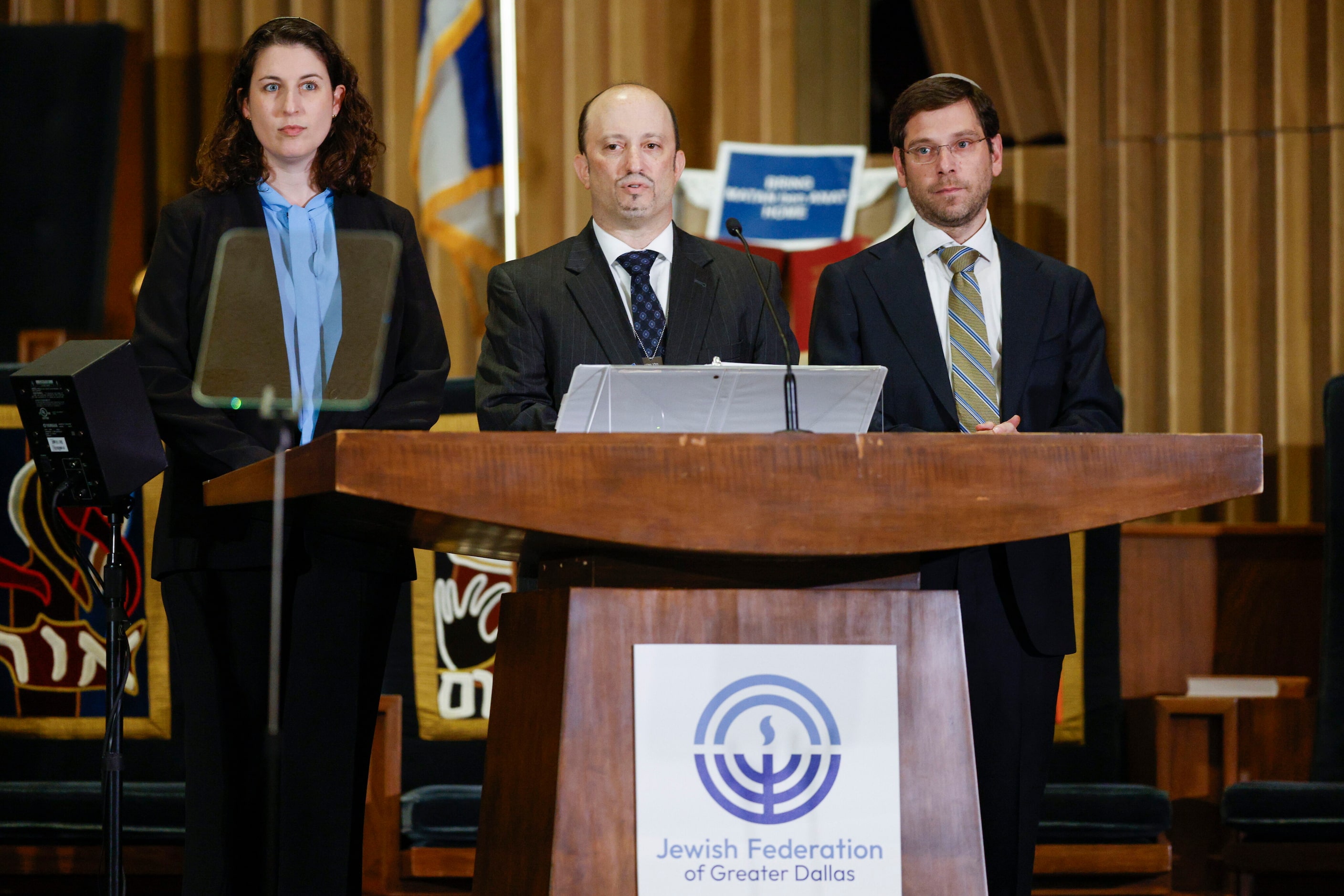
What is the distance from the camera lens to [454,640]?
3326mm

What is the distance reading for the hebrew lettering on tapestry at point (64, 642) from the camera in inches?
128

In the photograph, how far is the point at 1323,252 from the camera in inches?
167

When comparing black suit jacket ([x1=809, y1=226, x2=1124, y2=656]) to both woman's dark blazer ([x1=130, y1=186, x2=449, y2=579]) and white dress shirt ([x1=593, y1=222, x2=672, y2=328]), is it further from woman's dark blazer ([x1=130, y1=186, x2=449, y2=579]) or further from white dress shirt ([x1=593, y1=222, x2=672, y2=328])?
woman's dark blazer ([x1=130, y1=186, x2=449, y2=579])

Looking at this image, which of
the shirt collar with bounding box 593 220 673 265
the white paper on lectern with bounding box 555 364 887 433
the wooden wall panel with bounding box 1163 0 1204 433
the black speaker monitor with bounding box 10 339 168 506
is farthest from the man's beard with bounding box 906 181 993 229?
the wooden wall panel with bounding box 1163 0 1204 433

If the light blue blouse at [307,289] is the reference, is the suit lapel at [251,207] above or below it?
above

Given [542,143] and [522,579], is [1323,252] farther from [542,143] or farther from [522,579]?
[522,579]

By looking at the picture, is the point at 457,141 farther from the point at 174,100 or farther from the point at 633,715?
the point at 633,715

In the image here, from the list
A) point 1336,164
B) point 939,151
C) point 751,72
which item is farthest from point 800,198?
point 939,151

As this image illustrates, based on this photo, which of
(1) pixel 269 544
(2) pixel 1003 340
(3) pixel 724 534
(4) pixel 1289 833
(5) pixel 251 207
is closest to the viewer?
(3) pixel 724 534

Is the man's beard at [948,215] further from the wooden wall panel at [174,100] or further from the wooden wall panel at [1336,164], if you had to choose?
the wooden wall panel at [174,100]

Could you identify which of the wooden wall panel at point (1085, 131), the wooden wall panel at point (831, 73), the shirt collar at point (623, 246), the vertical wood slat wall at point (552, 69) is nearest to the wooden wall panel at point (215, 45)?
the vertical wood slat wall at point (552, 69)

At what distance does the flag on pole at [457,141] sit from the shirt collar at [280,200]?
8.36 feet

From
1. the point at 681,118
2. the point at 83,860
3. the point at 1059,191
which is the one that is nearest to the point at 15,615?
the point at 83,860

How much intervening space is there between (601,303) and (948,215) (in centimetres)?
57
